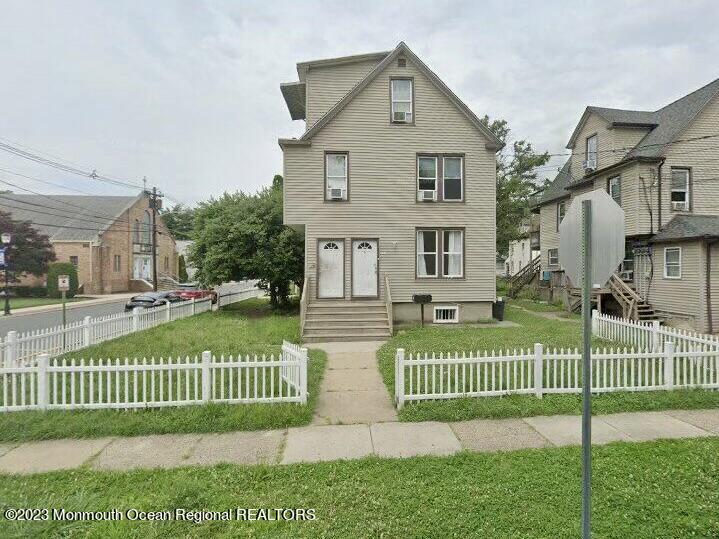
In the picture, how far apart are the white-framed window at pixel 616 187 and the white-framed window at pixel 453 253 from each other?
8091 millimetres

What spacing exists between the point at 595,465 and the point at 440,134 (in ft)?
42.2

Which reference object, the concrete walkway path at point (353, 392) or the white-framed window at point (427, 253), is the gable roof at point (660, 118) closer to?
the white-framed window at point (427, 253)

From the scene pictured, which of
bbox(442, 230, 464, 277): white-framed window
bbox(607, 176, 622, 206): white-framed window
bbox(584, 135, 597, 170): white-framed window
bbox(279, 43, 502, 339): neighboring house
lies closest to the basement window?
bbox(279, 43, 502, 339): neighboring house

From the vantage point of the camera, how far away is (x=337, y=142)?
14.2 metres

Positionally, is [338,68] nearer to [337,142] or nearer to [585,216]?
[337,142]

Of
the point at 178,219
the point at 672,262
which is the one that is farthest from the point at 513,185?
the point at 178,219

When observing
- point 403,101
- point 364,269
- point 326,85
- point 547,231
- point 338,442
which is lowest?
point 338,442

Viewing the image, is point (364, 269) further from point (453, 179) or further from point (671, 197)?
point (671, 197)

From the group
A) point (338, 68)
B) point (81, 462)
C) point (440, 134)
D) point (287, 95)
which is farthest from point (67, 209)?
point (81, 462)

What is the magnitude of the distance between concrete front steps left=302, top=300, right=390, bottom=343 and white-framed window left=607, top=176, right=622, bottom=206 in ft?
40.1

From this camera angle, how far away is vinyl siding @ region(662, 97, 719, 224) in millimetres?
15336

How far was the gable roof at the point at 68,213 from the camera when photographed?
3527 centimetres

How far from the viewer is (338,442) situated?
4852 mm

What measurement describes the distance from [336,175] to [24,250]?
1187 inches
